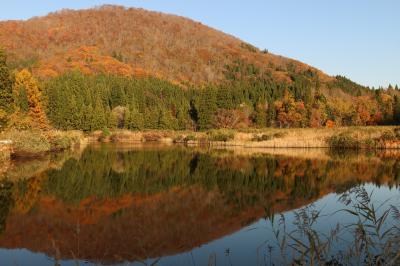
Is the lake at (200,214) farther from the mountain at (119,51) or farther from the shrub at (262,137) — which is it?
the mountain at (119,51)

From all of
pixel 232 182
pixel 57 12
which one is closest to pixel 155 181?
pixel 232 182

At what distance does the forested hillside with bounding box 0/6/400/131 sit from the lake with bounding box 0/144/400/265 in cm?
1350

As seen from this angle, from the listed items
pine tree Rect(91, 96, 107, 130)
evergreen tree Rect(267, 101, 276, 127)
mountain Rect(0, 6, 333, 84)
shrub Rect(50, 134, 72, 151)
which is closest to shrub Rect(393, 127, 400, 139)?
shrub Rect(50, 134, 72, 151)

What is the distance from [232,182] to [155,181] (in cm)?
373

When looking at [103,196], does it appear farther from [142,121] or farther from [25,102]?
[142,121]

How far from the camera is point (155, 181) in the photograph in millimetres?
19484

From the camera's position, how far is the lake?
27.4ft

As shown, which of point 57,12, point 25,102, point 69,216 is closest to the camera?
point 69,216

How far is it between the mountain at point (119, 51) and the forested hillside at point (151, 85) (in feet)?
1.44

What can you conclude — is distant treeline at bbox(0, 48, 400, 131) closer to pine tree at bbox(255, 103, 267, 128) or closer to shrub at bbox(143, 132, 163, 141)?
pine tree at bbox(255, 103, 267, 128)

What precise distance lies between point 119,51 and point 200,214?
489ft

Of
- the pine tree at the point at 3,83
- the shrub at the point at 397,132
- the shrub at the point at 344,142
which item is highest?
the pine tree at the point at 3,83

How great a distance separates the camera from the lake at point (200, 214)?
8.34m

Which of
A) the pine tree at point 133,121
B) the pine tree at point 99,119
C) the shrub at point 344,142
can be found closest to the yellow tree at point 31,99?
the pine tree at point 99,119
